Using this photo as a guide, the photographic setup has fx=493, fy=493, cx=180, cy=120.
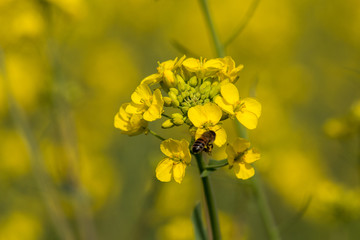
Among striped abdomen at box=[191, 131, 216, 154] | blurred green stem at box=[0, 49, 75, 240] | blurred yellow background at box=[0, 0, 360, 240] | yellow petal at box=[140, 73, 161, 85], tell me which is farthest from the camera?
blurred yellow background at box=[0, 0, 360, 240]

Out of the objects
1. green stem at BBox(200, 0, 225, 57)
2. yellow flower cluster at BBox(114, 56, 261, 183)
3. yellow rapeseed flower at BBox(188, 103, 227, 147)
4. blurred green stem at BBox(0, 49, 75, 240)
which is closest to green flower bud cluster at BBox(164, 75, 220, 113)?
yellow flower cluster at BBox(114, 56, 261, 183)

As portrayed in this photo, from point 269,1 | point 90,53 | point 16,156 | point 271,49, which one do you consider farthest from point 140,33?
point 16,156

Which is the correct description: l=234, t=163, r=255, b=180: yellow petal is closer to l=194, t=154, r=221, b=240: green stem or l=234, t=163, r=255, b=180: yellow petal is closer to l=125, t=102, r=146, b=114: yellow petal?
l=194, t=154, r=221, b=240: green stem

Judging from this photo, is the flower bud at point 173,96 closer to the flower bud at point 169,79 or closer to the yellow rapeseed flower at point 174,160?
the flower bud at point 169,79

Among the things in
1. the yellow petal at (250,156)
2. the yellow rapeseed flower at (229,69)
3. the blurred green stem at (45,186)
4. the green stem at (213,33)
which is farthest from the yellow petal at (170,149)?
the blurred green stem at (45,186)

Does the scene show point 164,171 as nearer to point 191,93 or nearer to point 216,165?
point 216,165

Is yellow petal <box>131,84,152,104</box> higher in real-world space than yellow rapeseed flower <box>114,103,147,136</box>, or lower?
higher

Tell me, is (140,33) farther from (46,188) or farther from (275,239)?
(275,239)
